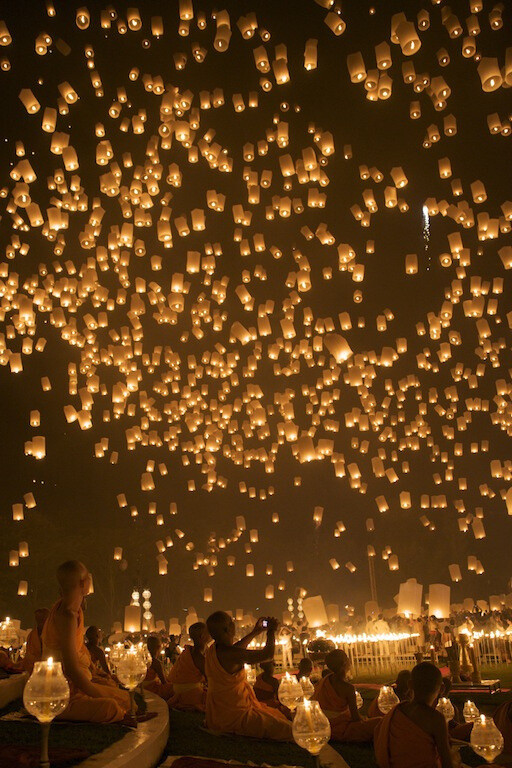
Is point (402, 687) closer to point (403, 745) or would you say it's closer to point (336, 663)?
point (336, 663)

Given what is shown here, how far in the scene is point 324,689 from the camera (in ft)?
21.1

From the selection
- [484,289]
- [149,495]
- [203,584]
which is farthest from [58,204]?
[203,584]

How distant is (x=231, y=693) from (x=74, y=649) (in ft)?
4.55

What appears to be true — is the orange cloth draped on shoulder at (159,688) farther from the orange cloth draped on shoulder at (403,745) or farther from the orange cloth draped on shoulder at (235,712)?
the orange cloth draped on shoulder at (403,745)

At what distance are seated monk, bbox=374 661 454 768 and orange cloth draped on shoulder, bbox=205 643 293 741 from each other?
1.18m

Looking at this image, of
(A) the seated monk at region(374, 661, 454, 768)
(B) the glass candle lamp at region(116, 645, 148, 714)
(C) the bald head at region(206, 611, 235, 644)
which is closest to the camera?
(A) the seated monk at region(374, 661, 454, 768)

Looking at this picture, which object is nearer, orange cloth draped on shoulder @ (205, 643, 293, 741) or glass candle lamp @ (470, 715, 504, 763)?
glass candle lamp @ (470, 715, 504, 763)

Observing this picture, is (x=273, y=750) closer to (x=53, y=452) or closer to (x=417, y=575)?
(x=53, y=452)

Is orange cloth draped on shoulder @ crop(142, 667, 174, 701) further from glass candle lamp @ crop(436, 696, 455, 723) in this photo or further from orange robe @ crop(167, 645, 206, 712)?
glass candle lamp @ crop(436, 696, 455, 723)

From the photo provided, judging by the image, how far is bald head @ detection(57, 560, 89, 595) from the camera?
4793 mm

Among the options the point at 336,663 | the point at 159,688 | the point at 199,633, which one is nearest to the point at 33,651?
the point at 199,633

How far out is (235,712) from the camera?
18.1 ft

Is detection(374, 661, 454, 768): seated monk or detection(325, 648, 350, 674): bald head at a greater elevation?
detection(325, 648, 350, 674): bald head

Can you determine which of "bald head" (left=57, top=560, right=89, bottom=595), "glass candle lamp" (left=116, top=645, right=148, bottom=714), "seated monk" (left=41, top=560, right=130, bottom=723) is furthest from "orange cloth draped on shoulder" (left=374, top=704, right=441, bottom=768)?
→ "bald head" (left=57, top=560, right=89, bottom=595)
